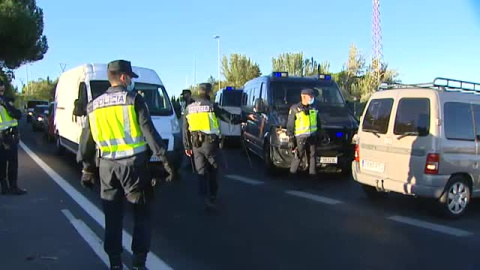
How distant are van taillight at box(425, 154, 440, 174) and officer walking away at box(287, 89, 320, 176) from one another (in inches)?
116

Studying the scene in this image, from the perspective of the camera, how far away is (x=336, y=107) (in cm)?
1128

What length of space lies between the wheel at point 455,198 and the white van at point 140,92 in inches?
184

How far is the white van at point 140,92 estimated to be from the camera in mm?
10000

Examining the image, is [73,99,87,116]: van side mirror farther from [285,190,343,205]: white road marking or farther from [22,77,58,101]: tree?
[22,77,58,101]: tree

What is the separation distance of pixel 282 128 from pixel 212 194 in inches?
127

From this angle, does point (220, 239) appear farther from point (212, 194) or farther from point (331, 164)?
point (331, 164)

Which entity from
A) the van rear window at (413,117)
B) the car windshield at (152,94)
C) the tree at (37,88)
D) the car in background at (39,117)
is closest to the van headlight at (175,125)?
the car windshield at (152,94)

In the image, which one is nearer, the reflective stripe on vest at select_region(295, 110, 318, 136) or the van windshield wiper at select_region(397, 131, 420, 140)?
the van windshield wiper at select_region(397, 131, 420, 140)

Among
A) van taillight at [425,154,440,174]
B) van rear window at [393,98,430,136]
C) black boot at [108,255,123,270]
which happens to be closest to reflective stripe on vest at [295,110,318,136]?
van rear window at [393,98,430,136]

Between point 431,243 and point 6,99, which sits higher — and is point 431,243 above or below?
below

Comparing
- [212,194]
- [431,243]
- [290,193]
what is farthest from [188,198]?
[431,243]

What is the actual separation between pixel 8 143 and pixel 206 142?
3.58 metres

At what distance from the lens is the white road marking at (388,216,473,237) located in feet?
21.2

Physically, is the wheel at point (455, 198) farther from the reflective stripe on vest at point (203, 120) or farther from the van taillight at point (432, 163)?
the reflective stripe on vest at point (203, 120)
